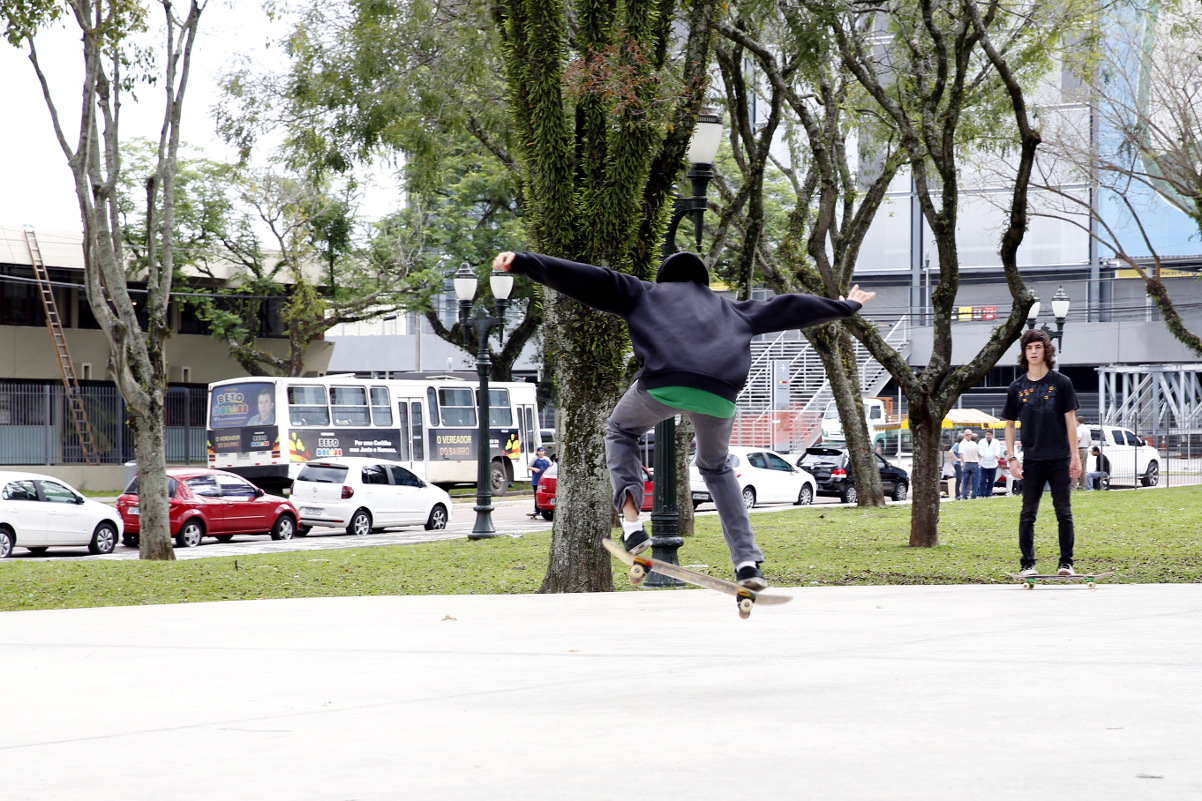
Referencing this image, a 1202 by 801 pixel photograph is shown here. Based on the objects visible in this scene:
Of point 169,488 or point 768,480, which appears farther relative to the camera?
point 768,480

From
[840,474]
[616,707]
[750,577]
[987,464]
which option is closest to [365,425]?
[840,474]

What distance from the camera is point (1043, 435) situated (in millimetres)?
9961

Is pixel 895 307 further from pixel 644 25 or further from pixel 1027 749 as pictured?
pixel 1027 749

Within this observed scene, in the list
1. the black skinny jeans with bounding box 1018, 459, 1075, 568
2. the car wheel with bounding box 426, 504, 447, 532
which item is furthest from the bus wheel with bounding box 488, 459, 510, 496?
the black skinny jeans with bounding box 1018, 459, 1075, 568

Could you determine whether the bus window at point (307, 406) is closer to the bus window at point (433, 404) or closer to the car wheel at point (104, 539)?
the bus window at point (433, 404)

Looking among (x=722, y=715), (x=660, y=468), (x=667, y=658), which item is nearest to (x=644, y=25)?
(x=660, y=468)

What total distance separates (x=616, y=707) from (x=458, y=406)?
32685 millimetres

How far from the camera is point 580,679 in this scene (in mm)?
5418

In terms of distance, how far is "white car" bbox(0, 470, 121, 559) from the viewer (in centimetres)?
1978

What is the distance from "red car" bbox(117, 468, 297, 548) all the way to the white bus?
7353 mm

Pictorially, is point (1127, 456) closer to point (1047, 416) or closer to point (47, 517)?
point (1047, 416)

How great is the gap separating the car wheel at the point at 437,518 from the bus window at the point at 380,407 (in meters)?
8.05

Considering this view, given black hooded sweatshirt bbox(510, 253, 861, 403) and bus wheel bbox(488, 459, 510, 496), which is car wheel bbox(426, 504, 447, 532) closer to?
bus wheel bbox(488, 459, 510, 496)

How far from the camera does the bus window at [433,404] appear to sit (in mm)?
36188
